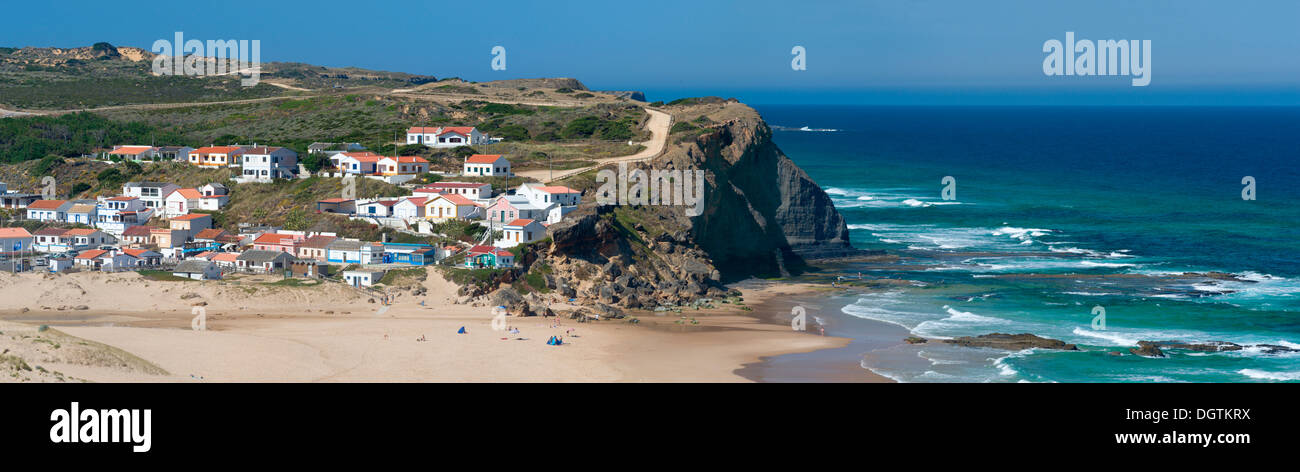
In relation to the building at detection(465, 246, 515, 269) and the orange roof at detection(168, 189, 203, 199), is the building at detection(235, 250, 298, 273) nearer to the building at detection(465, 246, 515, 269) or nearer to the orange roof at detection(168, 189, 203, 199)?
the building at detection(465, 246, 515, 269)

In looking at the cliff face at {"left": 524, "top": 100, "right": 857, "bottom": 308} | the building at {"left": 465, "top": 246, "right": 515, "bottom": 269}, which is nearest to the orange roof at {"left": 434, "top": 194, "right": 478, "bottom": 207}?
the cliff face at {"left": 524, "top": 100, "right": 857, "bottom": 308}

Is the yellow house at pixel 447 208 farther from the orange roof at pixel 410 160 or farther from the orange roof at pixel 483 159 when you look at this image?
the orange roof at pixel 410 160

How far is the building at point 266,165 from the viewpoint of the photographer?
75.1 m

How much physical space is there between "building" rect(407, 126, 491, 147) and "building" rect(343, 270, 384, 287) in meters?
28.4

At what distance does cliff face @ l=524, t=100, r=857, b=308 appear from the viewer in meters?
57.4

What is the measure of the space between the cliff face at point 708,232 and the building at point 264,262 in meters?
11.5

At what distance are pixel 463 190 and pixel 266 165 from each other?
48.3ft

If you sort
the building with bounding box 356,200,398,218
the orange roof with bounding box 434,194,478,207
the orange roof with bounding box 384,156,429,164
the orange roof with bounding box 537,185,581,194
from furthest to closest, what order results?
the orange roof with bounding box 384,156,429,164, the building with bounding box 356,200,398,218, the orange roof with bounding box 434,194,478,207, the orange roof with bounding box 537,185,581,194

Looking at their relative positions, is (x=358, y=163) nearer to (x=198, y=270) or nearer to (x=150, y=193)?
(x=150, y=193)

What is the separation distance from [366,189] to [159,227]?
11.1 meters

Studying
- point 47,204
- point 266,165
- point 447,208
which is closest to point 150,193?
point 47,204

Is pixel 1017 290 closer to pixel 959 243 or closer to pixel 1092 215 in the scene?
pixel 959 243
